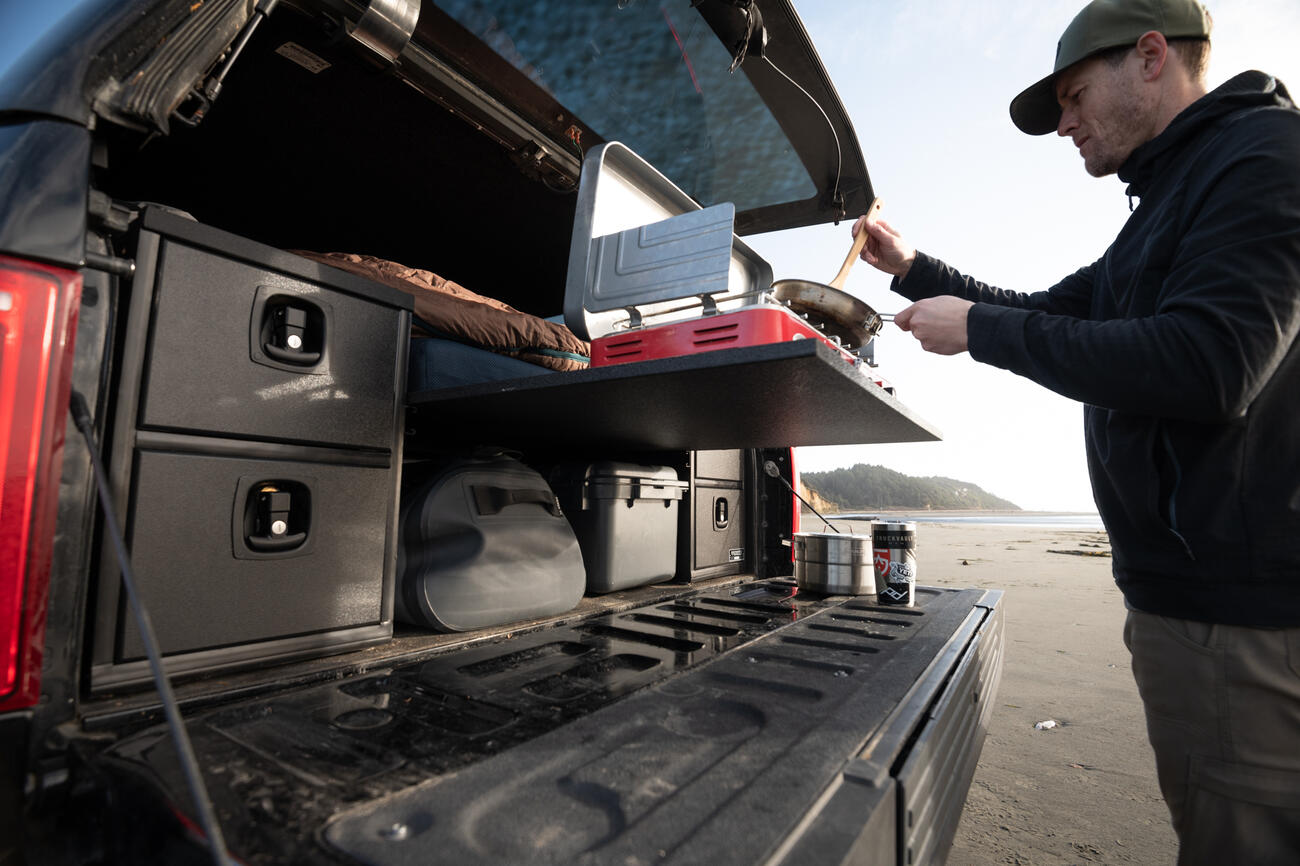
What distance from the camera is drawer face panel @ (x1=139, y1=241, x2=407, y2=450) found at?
901 mm

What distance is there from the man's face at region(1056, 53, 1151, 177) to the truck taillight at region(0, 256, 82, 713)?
73.5 inches

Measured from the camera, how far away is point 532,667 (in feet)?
3.37

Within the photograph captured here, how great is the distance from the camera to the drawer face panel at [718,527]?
89.5 inches

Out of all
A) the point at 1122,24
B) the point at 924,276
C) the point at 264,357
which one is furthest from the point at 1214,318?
the point at 264,357

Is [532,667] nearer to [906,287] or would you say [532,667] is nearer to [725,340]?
[725,340]

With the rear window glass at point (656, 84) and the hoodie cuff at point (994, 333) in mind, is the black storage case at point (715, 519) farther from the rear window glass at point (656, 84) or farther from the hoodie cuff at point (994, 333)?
the hoodie cuff at point (994, 333)

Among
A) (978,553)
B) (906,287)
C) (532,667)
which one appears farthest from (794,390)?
(978,553)

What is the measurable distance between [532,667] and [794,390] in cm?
68

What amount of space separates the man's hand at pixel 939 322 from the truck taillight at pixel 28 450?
137cm

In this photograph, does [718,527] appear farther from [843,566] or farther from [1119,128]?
[1119,128]

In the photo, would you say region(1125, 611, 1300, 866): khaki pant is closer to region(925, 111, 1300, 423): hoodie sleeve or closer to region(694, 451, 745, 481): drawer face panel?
region(925, 111, 1300, 423): hoodie sleeve

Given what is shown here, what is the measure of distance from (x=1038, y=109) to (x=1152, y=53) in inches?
13.9

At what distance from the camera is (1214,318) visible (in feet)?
3.00

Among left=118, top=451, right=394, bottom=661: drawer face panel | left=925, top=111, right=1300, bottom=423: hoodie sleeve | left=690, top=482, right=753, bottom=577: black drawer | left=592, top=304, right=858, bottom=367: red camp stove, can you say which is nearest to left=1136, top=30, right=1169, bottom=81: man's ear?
left=925, top=111, right=1300, bottom=423: hoodie sleeve
